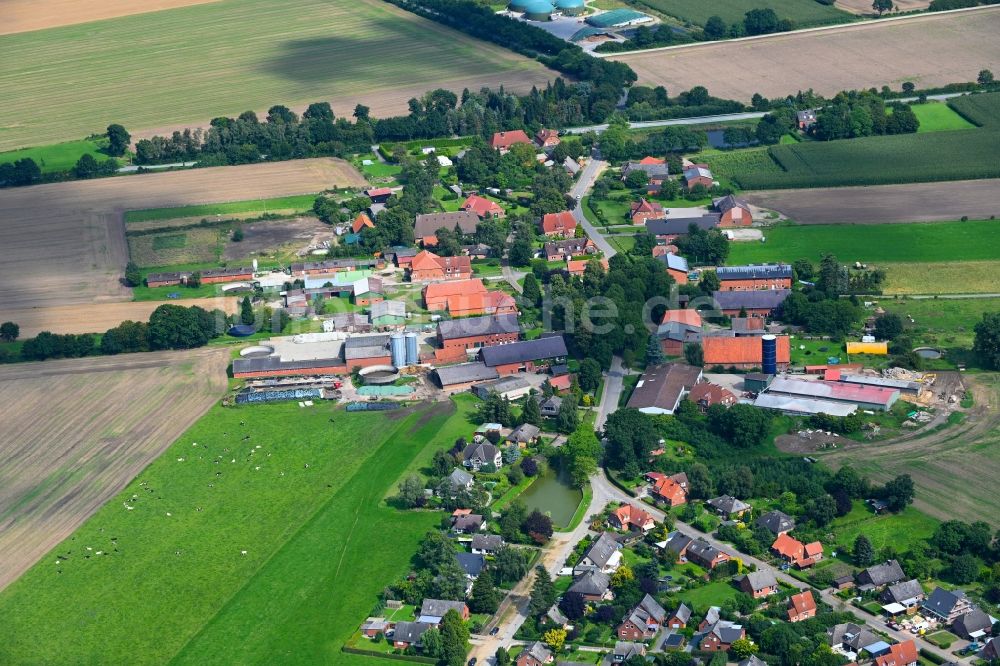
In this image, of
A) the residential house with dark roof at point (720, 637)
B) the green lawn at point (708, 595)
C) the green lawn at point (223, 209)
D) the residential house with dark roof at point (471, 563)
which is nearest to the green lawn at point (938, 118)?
the green lawn at point (223, 209)

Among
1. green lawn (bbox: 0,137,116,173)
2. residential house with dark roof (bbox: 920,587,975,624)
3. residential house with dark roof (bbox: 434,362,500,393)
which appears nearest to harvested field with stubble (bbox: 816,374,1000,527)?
residential house with dark roof (bbox: 920,587,975,624)

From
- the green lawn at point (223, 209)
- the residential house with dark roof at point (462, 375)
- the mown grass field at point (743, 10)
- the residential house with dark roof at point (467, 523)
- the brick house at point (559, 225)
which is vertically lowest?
the residential house with dark roof at point (467, 523)

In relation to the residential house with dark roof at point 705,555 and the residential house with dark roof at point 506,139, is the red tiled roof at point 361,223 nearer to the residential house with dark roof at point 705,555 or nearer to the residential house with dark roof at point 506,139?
the residential house with dark roof at point 506,139

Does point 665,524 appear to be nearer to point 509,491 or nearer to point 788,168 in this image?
point 509,491

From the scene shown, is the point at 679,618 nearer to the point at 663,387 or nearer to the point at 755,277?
the point at 663,387

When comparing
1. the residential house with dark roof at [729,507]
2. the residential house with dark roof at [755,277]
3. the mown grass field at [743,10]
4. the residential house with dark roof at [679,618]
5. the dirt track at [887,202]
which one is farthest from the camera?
the mown grass field at [743,10]

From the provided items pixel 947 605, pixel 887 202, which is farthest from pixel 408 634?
pixel 887 202

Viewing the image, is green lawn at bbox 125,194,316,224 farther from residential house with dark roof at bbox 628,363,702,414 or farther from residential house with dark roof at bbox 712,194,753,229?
residential house with dark roof at bbox 628,363,702,414

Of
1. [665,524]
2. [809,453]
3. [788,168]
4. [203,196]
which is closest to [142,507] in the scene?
[665,524]
